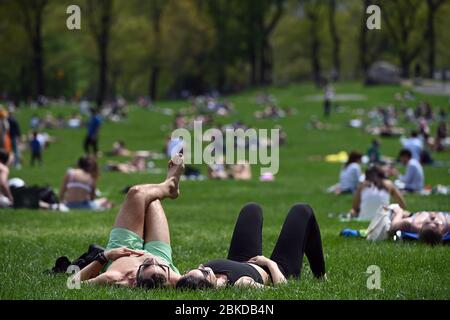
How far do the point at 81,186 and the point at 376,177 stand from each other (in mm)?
6411

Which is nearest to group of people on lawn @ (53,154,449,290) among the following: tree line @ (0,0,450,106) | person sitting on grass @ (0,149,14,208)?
person sitting on grass @ (0,149,14,208)

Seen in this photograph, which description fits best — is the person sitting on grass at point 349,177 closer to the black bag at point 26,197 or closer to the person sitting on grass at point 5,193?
the black bag at point 26,197

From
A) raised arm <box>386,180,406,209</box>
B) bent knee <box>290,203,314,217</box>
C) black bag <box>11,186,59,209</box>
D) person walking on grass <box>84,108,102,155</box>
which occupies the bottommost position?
person walking on grass <box>84,108,102,155</box>

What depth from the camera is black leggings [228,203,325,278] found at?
9469 mm

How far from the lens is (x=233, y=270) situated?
886cm

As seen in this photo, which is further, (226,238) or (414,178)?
(414,178)

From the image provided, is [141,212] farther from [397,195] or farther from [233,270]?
[397,195]

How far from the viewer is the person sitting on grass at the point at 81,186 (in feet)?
64.7

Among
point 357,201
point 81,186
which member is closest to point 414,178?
point 357,201

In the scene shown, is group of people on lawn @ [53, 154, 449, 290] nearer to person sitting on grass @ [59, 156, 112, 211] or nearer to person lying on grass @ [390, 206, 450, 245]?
person lying on grass @ [390, 206, 450, 245]

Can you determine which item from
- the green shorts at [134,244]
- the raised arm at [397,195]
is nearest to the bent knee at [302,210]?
the green shorts at [134,244]

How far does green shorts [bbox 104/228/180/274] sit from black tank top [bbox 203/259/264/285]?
20.4 inches
